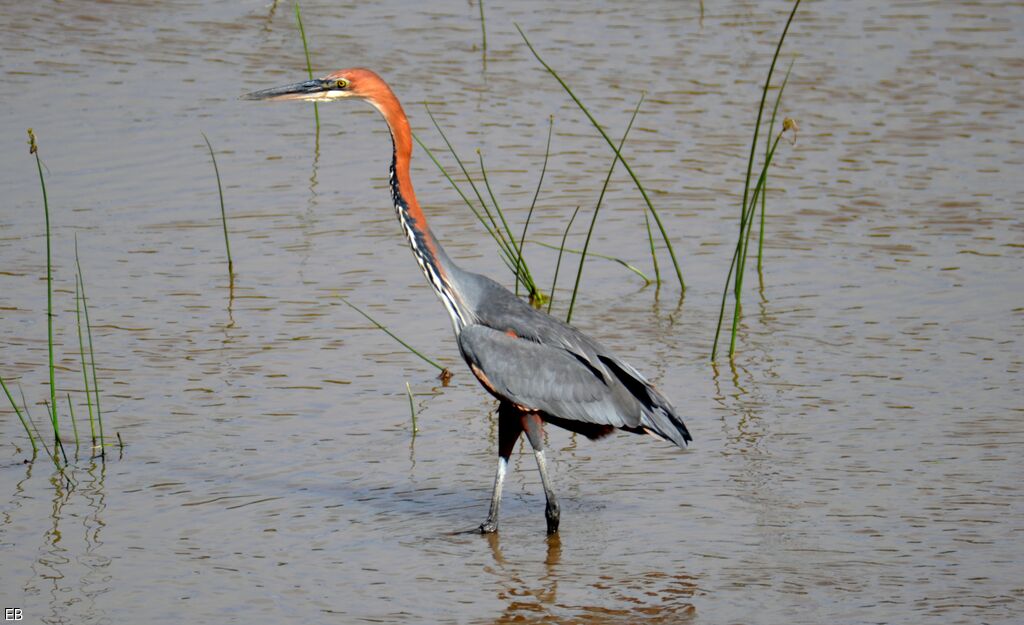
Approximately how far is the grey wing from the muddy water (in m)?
0.47

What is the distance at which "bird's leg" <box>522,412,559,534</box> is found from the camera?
Answer: 19.9 ft

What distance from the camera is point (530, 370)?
20.3ft

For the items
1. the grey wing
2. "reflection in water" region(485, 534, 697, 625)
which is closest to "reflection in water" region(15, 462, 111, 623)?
"reflection in water" region(485, 534, 697, 625)

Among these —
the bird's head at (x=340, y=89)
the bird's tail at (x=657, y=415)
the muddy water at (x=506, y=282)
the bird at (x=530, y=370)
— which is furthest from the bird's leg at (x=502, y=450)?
the bird's head at (x=340, y=89)

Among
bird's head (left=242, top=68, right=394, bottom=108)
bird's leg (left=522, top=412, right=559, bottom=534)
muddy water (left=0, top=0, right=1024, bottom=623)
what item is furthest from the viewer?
bird's head (left=242, top=68, right=394, bottom=108)

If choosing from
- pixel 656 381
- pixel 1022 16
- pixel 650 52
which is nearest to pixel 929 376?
pixel 656 381

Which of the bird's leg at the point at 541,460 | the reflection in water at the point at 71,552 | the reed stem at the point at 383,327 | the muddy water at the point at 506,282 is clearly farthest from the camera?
the reed stem at the point at 383,327

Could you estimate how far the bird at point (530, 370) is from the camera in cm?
616

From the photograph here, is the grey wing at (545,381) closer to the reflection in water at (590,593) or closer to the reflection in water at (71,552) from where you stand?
the reflection in water at (590,593)

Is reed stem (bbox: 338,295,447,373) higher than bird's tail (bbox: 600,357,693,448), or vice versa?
bird's tail (bbox: 600,357,693,448)

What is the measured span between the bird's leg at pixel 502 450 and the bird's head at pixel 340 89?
1442 millimetres

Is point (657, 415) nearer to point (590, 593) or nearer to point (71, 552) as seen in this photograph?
point (590, 593)

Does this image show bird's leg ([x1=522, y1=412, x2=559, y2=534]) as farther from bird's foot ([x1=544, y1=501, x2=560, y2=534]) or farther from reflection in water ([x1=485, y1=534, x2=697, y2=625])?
reflection in water ([x1=485, y1=534, x2=697, y2=625])

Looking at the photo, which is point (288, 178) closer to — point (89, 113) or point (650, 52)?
point (89, 113)
